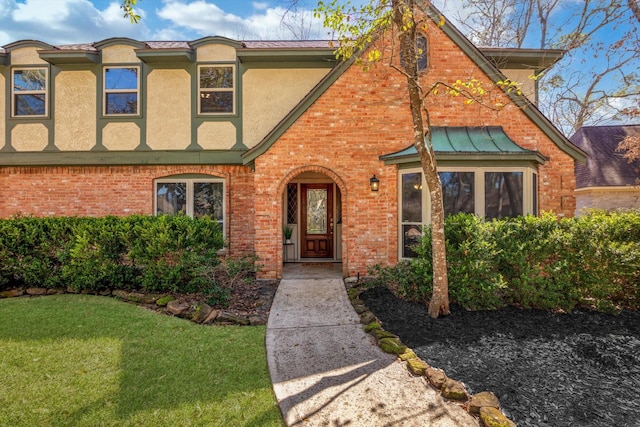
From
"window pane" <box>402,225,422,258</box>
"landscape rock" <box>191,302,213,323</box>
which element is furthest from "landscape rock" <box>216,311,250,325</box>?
"window pane" <box>402,225,422,258</box>

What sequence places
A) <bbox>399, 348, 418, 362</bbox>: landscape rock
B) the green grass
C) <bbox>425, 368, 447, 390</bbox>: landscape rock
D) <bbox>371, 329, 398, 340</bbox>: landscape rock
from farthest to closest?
<bbox>371, 329, 398, 340</bbox>: landscape rock, <bbox>399, 348, 418, 362</bbox>: landscape rock, <bbox>425, 368, 447, 390</bbox>: landscape rock, the green grass

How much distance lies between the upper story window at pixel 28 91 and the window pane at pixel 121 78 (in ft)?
6.11

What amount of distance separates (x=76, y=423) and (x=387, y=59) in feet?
27.3

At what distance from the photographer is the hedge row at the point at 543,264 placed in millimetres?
5477

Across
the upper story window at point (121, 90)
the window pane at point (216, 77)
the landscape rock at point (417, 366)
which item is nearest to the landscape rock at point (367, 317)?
the landscape rock at point (417, 366)

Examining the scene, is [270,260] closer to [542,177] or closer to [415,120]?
[415,120]

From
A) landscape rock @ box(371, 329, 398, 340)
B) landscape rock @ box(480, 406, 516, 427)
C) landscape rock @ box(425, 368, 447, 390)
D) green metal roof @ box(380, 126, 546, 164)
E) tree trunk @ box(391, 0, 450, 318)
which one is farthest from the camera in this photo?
green metal roof @ box(380, 126, 546, 164)

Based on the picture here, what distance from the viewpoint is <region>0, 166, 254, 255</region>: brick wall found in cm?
943

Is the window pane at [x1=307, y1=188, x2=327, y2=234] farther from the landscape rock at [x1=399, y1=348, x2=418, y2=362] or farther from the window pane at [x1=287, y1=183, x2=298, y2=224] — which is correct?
the landscape rock at [x1=399, y1=348, x2=418, y2=362]

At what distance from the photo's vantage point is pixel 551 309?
5594 mm

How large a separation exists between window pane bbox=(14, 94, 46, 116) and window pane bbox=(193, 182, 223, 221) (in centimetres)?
501

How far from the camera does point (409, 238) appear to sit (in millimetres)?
7727

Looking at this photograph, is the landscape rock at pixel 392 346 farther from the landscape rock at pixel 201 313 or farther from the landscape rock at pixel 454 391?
the landscape rock at pixel 201 313

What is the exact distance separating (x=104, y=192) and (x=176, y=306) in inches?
230
